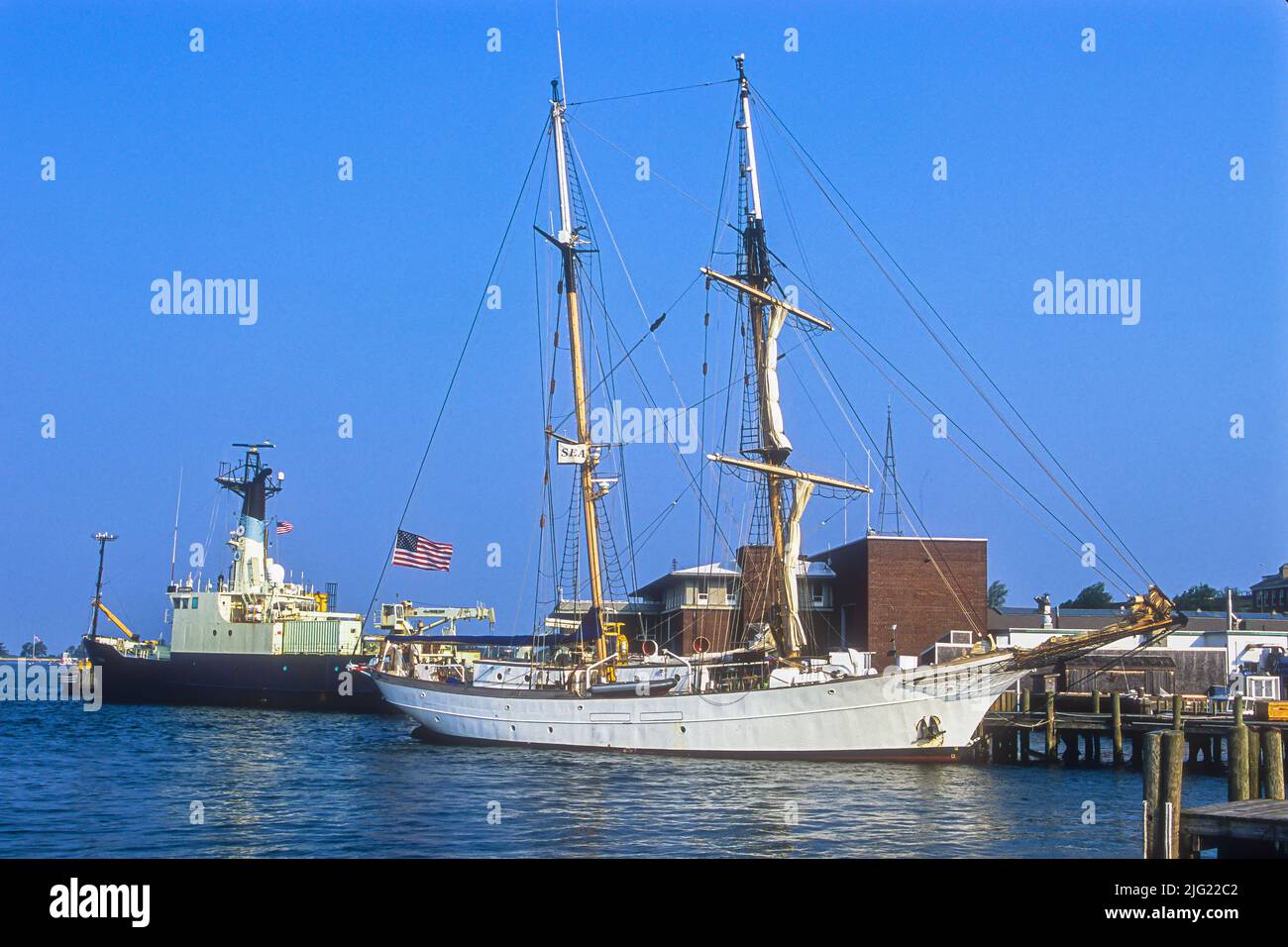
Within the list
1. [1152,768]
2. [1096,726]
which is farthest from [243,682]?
[1152,768]

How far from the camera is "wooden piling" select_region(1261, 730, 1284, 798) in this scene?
20.2m

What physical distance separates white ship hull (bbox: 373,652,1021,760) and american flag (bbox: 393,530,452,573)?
10676 millimetres

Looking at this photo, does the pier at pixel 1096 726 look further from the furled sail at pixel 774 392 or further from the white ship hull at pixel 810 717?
the furled sail at pixel 774 392

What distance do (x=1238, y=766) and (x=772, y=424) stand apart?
2997 cm

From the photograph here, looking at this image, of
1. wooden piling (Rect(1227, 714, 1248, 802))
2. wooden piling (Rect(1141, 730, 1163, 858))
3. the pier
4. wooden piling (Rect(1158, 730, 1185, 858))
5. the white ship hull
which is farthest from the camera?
the pier

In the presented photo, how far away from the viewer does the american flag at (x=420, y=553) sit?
52312 mm

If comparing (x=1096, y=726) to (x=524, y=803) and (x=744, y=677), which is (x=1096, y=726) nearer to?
(x=744, y=677)

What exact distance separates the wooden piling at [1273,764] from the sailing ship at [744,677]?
57.7 ft

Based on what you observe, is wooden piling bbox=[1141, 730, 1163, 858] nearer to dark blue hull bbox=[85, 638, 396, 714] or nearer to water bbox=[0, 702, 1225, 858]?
water bbox=[0, 702, 1225, 858]

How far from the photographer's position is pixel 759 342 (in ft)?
166

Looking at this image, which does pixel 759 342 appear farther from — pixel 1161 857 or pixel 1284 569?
pixel 1284 569

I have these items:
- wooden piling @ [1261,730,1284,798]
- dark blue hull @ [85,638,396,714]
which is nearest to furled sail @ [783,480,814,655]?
wooden piling @ [1261,730,1284,798]

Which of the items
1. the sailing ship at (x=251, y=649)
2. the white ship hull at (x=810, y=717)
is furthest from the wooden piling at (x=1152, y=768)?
the sailing ship at (x=251, y=649)
